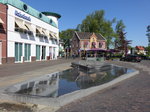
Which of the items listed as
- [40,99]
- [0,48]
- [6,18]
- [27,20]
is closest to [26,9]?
[27,20]

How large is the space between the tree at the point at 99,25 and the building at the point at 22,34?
3720 cm

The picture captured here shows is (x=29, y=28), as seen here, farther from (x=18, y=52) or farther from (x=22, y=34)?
(x=18, y=52)

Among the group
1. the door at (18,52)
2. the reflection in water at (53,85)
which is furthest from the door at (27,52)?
the reflection in water at (53,85)

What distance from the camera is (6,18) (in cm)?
2344

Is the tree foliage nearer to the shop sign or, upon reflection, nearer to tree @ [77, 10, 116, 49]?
tree @ [77, 10, 116, 49]

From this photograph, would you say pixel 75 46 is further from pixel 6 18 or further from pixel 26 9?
pixel 6 18

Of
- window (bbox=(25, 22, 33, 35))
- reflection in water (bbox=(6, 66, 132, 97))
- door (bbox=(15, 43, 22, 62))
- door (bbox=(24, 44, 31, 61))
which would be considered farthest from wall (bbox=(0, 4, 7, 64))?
reflection in water (bbox=(6, 66, 132, 97))

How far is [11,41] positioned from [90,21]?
5301cm

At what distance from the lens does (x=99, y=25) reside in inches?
2889

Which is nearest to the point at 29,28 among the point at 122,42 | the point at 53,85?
the point at 53,85

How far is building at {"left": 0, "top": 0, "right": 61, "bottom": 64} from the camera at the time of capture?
76.3 ft

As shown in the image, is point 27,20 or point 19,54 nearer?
point 19,54

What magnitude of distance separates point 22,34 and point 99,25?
50.0 m

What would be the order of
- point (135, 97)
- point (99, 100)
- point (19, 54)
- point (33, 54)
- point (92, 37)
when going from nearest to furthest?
1. point (99, 100)
2. point (135, 97)
3. point (19, 54)
4. point (33, 54)
5. point (92, 37)
